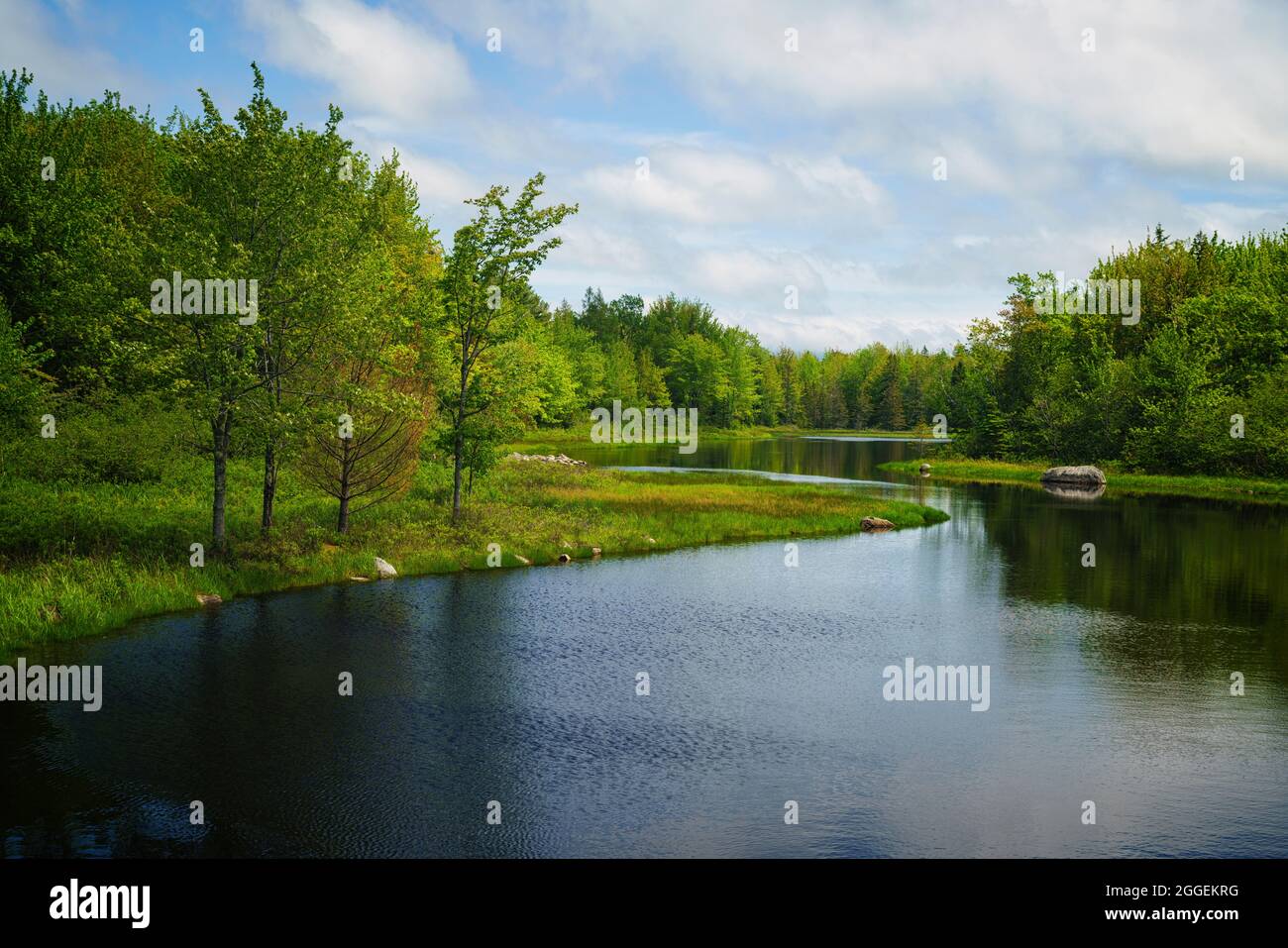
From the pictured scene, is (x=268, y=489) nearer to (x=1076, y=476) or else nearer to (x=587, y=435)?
(x=1076, y=476)

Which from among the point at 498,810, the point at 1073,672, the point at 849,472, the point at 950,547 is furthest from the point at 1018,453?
the point at 498,810

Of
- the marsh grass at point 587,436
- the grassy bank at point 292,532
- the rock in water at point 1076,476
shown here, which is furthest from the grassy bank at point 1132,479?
the marsh grass at point 587,436

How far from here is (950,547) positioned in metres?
41.1

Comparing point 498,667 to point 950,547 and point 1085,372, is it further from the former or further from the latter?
point 1085,372

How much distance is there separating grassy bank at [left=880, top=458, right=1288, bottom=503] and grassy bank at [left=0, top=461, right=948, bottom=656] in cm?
2956

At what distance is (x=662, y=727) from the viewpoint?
56.4 feet

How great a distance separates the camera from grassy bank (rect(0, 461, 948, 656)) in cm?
2408

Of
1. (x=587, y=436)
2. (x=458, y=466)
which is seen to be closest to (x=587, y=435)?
(x=587, y=436)

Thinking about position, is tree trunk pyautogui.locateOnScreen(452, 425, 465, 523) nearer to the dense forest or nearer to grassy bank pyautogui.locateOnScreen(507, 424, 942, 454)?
the dense forest

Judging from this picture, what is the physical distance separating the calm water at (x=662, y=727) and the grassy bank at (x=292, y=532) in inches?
59.8

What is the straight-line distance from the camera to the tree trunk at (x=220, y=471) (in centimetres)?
2811

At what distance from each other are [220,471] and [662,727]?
59.7ft
